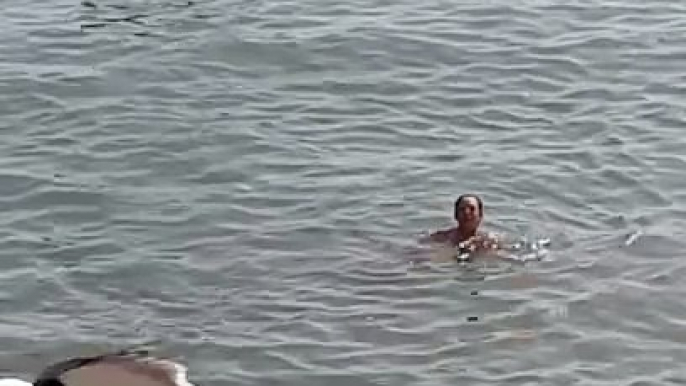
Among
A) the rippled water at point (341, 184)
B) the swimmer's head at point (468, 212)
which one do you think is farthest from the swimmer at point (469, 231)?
the rippled water at point (341, 184)

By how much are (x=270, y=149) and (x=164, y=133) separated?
3.32ft

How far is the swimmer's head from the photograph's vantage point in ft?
32.0

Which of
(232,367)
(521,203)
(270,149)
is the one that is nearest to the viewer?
(232,367)

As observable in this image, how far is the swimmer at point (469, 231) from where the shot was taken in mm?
9766

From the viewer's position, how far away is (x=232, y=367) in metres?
7.90

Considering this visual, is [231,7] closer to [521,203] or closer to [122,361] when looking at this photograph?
[521,203]

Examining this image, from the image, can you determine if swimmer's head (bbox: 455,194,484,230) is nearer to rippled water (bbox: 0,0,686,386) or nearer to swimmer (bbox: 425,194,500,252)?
swimmer (bbox: 425,194,500,252)

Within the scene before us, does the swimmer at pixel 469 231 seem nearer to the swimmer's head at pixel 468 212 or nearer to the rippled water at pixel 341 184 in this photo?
the swimmer's head at pixel 468 212

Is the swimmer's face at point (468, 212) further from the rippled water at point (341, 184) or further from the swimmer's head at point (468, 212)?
the rippled water at point (341, 184)

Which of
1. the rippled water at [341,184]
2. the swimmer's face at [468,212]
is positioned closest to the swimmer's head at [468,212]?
the swimmer's face at [468,212]

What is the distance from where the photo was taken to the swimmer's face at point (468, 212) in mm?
9734

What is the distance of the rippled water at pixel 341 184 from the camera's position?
326 inches

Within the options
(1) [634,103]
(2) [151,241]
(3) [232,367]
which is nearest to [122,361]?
(3) [232,367]

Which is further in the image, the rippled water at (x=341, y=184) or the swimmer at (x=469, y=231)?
the swimmer at (x=469, y=231)
